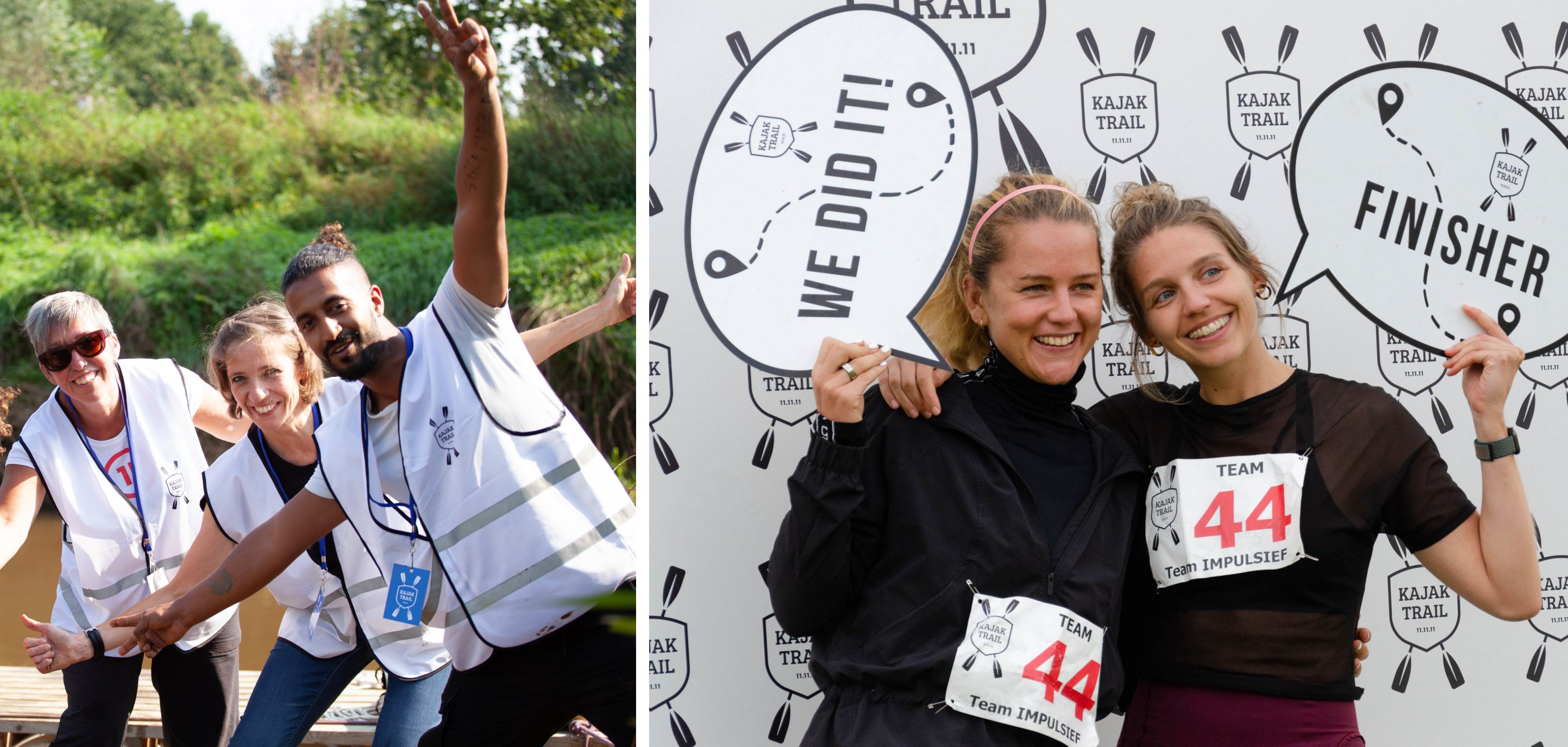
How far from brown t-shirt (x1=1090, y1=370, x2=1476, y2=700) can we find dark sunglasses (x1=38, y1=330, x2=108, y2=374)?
3061mm

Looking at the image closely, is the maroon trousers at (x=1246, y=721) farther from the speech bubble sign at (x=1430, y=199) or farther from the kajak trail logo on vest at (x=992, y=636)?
the speech bubble sign at (x=1430, y=199)

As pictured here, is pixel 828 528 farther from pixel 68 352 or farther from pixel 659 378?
pixel 68 352

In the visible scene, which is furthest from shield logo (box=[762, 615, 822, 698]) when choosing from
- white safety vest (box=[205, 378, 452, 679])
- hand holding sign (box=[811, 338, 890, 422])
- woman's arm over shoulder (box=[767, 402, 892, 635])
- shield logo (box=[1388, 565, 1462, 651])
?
shield logo (box=[1388, 565, 1462, 651])

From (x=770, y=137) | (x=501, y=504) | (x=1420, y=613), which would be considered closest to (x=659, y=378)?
(x=501, y=504)

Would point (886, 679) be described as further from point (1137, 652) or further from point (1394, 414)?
point (1394, 414)

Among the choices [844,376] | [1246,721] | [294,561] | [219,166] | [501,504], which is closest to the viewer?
[844,376]

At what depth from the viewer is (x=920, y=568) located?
6.07ft

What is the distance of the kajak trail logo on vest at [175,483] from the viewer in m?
3.62

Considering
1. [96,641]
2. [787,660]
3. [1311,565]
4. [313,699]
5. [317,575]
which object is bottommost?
[313,699]

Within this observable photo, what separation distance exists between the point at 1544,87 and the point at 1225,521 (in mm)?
1360

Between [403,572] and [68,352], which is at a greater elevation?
[68,352]

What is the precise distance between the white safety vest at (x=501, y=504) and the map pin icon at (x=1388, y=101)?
178cm

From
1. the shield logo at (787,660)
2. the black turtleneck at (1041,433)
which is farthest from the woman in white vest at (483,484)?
the black turtleneck at (1041,433)

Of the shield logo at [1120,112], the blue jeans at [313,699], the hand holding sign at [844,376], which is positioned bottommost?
the blue jeans at [313,699]
